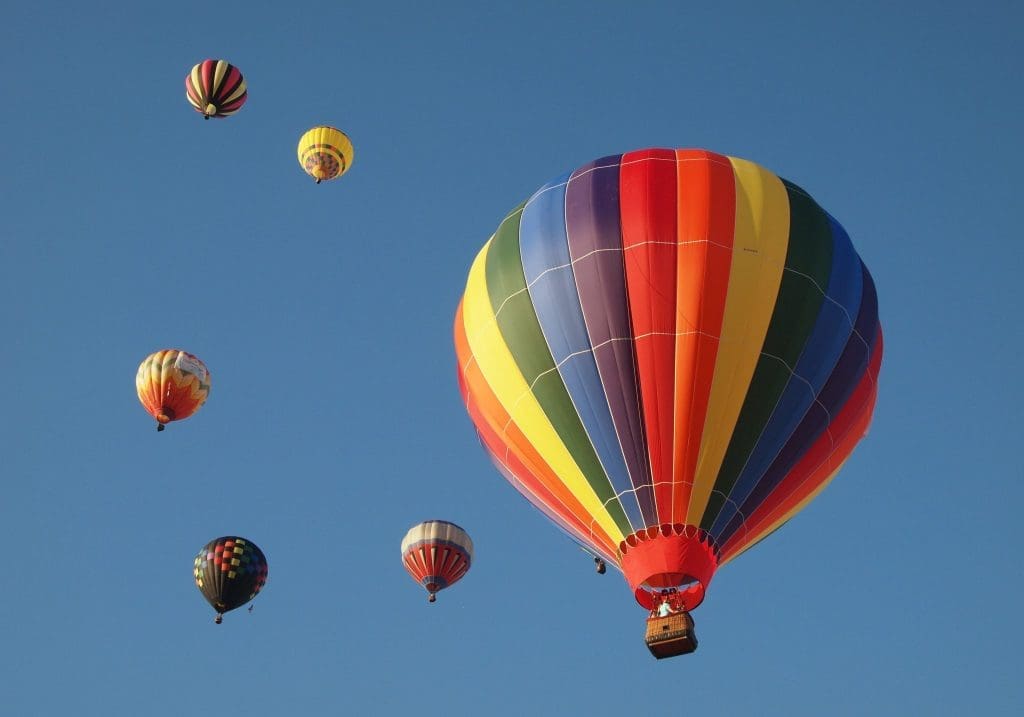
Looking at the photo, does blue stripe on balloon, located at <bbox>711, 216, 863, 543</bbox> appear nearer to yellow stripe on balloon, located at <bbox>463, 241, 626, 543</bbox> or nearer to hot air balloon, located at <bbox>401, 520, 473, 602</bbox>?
yellow stripe on balloon, located at <bbox>463, 241, 626, 543</bbox>

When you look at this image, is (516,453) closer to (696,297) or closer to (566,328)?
(566,328)

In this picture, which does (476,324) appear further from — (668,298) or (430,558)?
(430,558)

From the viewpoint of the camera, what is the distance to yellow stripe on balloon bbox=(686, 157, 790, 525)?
17797 millimetres

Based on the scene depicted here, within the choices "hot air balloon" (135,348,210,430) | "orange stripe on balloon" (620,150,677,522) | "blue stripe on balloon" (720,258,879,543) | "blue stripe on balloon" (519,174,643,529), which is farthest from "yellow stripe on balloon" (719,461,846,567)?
"hot air balloon" (135,348,210,430)

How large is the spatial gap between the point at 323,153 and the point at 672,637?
45.4ft

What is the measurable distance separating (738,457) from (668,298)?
75.3 inches

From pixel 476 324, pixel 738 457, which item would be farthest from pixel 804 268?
pixel 476 324

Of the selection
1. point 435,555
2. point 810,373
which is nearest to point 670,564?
point 810,373

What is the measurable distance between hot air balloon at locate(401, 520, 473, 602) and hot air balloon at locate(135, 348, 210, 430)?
3.73 metres

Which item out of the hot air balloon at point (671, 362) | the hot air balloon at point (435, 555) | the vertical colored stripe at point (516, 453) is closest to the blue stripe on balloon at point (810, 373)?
the hot air balloon at point (671, 362)

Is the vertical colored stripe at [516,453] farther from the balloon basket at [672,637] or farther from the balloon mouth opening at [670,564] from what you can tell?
the balloon basket at [672,637]

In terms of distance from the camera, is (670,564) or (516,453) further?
(516,453)

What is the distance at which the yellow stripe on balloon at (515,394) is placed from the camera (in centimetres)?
1820

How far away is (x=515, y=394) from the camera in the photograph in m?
18.9
